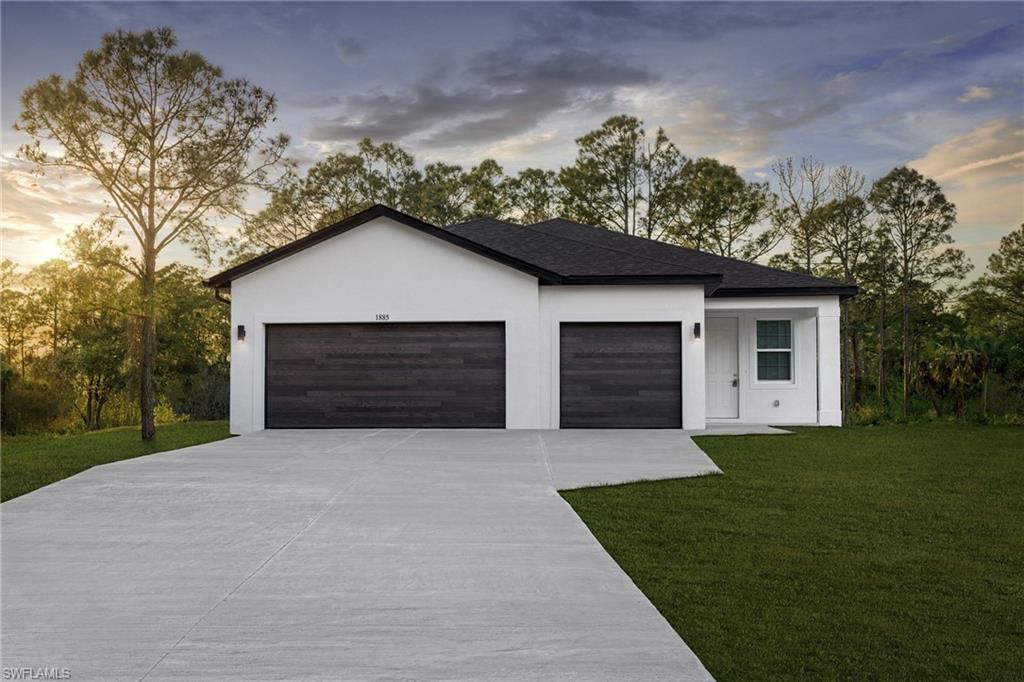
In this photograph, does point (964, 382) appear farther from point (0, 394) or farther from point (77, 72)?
point (0, 394)

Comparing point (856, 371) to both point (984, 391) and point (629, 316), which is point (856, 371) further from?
point (629, 316)

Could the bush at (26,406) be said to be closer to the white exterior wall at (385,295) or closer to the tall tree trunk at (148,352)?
the tall tree trunk at (148,352)

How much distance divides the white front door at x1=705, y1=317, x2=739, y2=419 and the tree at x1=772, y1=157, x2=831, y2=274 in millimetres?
15848

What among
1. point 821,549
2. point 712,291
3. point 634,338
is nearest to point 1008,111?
point 712,291

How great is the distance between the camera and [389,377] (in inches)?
626

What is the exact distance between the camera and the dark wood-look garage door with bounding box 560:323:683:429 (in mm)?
15891

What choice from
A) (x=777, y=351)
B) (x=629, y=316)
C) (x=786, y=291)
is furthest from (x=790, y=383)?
(x=629, y=316)

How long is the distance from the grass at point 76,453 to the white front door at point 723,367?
10752mm

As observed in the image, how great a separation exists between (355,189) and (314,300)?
20.3m

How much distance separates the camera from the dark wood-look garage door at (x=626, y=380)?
626 inches

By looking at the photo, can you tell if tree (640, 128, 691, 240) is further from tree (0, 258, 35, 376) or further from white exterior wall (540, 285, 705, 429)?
tree (0, 258, 35, 376)

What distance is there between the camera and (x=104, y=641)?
4.04m

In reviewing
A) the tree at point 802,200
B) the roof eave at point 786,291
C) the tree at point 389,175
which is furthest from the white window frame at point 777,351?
the tree at point 389,175
